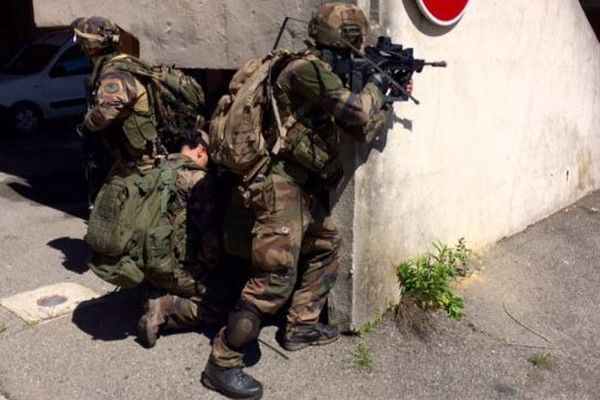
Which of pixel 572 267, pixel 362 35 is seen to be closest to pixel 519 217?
pixel 572 267

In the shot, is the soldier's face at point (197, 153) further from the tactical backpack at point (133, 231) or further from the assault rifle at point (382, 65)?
the assault rifle at point (382, 65)

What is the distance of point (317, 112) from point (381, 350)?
1395 millimetres

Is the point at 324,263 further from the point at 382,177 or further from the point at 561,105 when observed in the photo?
the point at 561,105

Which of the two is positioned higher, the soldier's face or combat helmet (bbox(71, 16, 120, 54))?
combat helmet (bbox(71, 16, 120, 54))

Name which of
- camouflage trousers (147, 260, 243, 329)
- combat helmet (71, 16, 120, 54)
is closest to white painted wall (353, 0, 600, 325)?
camouflage trousers (147, 260, 243, 329)

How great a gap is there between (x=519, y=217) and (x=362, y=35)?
260 centimetres

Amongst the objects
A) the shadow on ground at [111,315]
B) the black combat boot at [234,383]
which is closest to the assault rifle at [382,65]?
the black combat boot at [234,383]

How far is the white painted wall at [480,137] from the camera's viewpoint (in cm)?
404

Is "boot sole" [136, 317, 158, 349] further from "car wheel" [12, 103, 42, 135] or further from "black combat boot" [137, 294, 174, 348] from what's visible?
"car wheel" [12, 103, 42, 135]

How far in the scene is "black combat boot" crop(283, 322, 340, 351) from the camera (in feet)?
13.0

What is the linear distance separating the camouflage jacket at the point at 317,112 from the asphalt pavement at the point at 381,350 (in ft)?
3.45

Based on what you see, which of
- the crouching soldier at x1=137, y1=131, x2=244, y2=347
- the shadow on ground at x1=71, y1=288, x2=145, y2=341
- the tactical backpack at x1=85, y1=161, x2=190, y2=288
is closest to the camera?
the tactical backpack at x1=85, y1=161, x2=190, y2=288

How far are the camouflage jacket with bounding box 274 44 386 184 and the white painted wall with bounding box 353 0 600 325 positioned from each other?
351mm

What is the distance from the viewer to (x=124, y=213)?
12.7 feet
